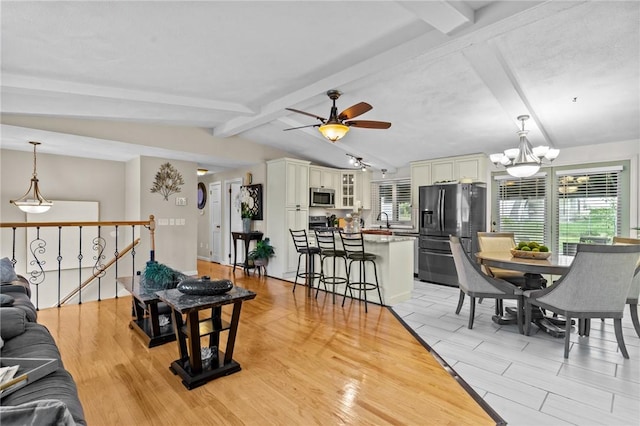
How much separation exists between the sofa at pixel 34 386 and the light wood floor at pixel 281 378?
0.53m

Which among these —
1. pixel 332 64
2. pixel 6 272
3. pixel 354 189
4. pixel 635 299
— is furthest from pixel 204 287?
pixel 354 189

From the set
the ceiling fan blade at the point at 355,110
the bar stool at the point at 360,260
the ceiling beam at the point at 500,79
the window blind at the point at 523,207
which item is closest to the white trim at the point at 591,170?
the window blind at the point at 523,207

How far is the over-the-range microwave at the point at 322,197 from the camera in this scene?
6758 mm

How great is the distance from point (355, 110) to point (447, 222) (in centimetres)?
322

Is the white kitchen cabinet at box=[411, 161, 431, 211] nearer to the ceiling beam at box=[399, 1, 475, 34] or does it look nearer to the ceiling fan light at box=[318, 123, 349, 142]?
the ceiling fan light at box=[318, 123, 349, 142]

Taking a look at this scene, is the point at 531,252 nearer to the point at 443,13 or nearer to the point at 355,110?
the point at 355,110

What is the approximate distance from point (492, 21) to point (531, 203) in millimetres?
3954

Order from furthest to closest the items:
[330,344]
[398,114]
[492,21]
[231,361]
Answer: [398,114], [330,344], [231,361], [492,21]

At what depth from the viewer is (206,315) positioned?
13.0 ft

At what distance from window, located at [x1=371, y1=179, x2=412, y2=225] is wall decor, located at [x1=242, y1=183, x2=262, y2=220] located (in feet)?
9.16

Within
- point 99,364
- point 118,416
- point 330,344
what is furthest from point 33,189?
point 330,344

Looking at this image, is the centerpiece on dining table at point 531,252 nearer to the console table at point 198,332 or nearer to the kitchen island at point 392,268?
the kitchen island at point 392,268

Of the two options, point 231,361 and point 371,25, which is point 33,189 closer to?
point 231,361

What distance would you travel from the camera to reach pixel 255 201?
6645 mm
